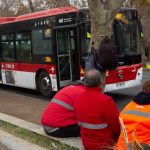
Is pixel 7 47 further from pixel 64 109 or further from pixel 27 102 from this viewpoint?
pixel 64 109

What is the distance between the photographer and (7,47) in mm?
16578

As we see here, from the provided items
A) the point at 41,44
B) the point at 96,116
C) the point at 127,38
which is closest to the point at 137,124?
the point at 96,116

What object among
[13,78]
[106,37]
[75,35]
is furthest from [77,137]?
[13,78]

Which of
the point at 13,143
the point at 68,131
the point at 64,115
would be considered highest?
the point at 64,115

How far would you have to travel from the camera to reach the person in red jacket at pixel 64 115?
6.45m

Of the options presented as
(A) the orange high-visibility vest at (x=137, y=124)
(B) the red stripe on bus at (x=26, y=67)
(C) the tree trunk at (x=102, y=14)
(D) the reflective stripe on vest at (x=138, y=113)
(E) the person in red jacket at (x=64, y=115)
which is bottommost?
(B) the red stripe on bus at (x=26, y=67)

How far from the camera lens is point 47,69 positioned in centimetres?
1368

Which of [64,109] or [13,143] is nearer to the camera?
[64,109]

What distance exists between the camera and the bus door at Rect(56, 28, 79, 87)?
13312 millimetres

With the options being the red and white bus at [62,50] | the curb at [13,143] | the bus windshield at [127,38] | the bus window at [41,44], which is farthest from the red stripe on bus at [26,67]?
the curb at [13,143]

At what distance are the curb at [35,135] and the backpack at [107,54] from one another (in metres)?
1.27

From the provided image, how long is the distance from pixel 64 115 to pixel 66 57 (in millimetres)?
7076

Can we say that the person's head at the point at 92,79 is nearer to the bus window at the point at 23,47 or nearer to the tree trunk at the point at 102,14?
the tree trunk at the point at 102,14

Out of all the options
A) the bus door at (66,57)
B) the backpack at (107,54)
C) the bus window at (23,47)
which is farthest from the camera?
the bus window at (23,47)
